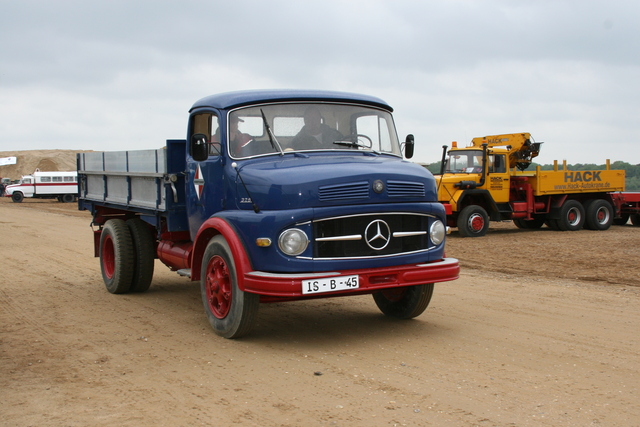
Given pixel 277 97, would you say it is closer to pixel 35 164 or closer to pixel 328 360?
pixel 328 360

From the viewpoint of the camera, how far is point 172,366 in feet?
18.4

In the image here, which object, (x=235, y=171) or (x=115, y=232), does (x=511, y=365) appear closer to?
(x=235, y=171)

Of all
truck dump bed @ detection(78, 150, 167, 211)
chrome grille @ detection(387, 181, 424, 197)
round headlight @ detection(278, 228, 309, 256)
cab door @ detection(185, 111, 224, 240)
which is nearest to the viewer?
round headlight @ detection(278, 228, 309, 256)

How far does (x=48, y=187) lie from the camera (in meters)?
50.1

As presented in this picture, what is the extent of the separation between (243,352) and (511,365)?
2.30 meters

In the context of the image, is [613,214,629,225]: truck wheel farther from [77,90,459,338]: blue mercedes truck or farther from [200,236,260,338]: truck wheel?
[200,236,260,338]: truck wheel

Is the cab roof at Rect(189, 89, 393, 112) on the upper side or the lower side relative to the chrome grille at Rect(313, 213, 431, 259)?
upper

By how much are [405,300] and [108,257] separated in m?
4.87

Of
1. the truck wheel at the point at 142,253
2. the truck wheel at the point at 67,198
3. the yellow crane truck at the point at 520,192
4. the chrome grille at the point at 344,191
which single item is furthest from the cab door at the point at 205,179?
the truck wheel at the point at 67,198

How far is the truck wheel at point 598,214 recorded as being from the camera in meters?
20.9

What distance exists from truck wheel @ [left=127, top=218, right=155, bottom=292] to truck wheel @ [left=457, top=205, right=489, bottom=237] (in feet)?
35.6

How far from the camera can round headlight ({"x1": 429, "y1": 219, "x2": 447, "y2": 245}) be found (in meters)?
6.56

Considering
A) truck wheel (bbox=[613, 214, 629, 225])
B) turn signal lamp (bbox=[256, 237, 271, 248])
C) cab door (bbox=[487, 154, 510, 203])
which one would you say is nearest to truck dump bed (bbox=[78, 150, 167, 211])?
turn signal lamp (bbox=[256, 237, 271, 248])

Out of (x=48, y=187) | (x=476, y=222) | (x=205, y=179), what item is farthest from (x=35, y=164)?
(x=205, y=179)
